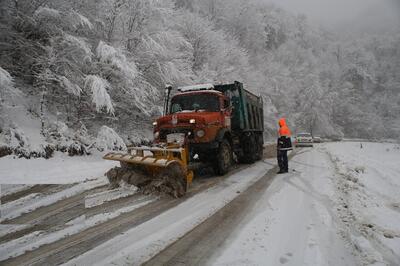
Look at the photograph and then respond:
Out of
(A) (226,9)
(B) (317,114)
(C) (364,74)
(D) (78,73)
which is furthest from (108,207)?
(C) (364,74)

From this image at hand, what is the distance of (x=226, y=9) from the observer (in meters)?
38.1

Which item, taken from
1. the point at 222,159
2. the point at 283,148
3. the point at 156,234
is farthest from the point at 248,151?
the point at 156,234

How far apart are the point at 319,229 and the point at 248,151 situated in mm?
7978

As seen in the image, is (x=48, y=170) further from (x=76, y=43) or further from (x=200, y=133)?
(x=76, y=43)

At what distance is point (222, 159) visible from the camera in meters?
8.52

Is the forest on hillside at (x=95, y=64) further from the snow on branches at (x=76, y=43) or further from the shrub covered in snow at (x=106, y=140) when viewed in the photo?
the shrub covered in snow at (x=106, y=140)

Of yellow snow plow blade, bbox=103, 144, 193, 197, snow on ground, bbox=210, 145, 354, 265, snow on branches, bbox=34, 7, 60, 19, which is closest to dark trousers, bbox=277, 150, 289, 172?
snow on ground, bbox=210, 145, 354, 265

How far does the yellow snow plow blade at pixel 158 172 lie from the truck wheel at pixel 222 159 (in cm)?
192

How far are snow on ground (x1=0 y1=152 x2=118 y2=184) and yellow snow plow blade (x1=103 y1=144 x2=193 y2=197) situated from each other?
4.76ft

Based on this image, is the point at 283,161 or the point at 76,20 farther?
the point at 76,20

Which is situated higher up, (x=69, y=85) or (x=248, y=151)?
(x=69, y=85)

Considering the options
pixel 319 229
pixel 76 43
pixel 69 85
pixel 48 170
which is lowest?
pixel 319 229

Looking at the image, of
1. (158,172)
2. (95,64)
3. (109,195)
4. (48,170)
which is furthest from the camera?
(95,64)

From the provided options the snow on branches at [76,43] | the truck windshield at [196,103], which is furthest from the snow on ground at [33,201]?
the snow on branches at [76,43]
